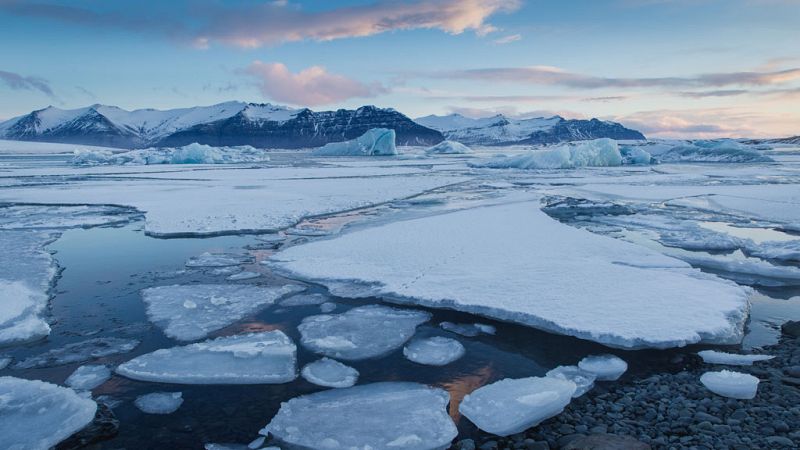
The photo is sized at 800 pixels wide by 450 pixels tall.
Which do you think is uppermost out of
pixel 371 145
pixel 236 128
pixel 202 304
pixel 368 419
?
pixel 236 128

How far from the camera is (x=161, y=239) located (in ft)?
29.2

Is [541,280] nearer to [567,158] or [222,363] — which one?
[222,363]

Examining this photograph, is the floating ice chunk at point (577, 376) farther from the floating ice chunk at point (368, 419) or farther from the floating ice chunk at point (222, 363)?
the floating ice chunk at point (222, 363)

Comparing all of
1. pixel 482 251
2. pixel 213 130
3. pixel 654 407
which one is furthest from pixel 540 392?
pixel 213 130

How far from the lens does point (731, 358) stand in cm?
408

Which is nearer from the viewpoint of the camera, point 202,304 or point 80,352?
point 80,352

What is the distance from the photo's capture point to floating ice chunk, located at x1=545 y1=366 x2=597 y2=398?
367cm

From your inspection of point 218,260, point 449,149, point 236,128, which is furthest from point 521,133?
point 218,260

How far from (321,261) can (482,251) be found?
7.56 feet

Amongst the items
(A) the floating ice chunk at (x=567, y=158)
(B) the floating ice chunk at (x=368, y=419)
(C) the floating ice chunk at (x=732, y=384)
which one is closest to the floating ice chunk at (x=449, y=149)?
(A) the floating ice chunk at (x=567, y=158)

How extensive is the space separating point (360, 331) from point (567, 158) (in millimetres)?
27030

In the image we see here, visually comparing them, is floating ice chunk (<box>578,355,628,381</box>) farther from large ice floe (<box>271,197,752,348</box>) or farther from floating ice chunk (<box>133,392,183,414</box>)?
floating ice chunk (<box>133,392,183,414</box>)

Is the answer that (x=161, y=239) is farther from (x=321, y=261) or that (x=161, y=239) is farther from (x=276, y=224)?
(x=321, y=261)

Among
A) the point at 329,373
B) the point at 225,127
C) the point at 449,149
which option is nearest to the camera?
the point at 329,373
